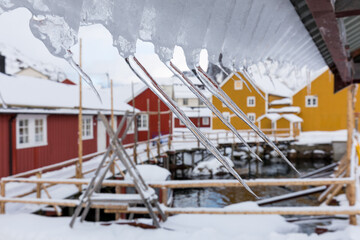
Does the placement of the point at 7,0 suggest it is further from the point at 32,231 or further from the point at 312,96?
the point at 312,96

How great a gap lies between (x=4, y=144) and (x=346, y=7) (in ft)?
33.5

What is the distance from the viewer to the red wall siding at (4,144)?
852 centimetres

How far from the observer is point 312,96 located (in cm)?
2728

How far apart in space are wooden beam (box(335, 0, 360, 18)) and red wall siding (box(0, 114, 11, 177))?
10.0 meters

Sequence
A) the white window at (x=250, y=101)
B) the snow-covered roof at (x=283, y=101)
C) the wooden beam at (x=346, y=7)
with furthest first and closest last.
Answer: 1. the snow-covered roof at (x=283, y=101)
2. the white window at (x=250, y=101)
3. the wooden beam at (x=346, y=7)

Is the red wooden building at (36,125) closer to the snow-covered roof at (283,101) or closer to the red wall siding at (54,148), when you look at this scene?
the red wall siding at (54,148)

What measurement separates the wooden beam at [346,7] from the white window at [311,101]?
29.1m

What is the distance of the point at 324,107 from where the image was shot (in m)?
26.9

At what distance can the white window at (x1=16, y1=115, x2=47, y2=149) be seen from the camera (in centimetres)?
923

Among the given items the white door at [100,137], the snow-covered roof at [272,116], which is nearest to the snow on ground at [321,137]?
the snow-covered roof at [272,116]

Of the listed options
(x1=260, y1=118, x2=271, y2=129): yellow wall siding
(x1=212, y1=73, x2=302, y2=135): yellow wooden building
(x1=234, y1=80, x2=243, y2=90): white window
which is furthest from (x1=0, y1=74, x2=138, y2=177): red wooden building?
(x1=260, y1=118, x2=271, y2=129): yellow wall siding

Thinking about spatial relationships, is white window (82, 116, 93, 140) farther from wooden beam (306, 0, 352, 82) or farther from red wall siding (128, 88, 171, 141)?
wooden beam (306, 0, 352, 82)

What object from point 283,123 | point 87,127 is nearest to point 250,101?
point 283,123

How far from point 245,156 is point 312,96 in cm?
1081
